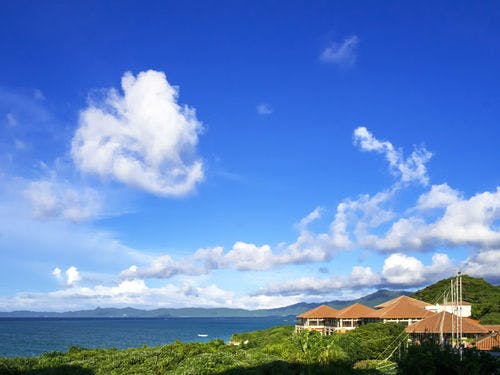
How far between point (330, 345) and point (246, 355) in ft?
35.1

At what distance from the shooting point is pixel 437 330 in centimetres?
4328

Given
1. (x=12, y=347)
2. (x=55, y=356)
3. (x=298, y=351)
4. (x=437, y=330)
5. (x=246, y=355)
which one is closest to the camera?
(x=246, y=355)

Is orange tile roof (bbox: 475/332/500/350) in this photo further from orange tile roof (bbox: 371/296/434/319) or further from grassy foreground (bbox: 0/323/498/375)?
orange tile roof (bbox: 371/296/434/319)

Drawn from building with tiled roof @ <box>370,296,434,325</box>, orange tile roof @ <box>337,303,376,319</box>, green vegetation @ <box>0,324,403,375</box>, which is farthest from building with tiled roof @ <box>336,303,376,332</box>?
green vegetation @ <box>0,324,403,375</box>

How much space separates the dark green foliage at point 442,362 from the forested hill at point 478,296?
4150 cm

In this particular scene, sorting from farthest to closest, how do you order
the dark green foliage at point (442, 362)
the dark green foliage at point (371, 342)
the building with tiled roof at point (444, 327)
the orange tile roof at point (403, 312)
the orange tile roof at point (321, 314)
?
the orange tile roof at point (321, 314) < the orange tile roof at point (403, 312) < the building with tiled roof at point (444, 327) < the dark green foliage at point (371, 342) < the dark green foliage at point (442, 362)

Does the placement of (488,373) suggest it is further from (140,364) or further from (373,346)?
(373,346)

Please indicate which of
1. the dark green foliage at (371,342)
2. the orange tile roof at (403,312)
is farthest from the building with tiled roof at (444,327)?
the orange tile roof at (403,312)

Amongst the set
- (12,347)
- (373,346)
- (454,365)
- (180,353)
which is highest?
(454,365)

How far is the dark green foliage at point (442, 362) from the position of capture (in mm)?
15242

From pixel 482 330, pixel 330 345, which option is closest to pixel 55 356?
pixel 330 345

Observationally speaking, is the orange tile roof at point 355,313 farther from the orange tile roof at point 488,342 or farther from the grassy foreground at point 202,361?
the grassy foreground at point 202,361

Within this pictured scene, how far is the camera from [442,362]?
15.6 metres

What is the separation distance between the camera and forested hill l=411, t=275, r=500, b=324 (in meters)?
68.6
